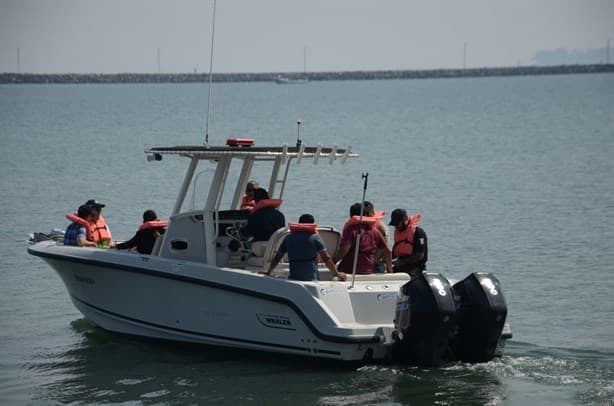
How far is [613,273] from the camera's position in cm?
1992

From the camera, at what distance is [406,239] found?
47.2ft

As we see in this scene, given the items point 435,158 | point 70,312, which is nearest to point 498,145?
point 435,158

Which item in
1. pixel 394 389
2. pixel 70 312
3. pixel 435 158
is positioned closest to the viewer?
pixel 394 389

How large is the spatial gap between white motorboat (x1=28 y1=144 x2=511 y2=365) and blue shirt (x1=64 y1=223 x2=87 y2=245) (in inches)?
6.1

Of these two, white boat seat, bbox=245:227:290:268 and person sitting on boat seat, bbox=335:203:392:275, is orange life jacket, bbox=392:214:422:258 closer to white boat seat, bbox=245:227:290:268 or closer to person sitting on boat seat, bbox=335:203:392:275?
person sitting on boat seat, bbox=335:203:392:275

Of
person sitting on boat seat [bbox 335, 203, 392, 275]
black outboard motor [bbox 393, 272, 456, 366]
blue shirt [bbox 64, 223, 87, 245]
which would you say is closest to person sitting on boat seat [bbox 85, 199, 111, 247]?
blue shirt [bbox 64, 223, 87, 245]

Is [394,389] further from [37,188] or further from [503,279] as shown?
[37,188]

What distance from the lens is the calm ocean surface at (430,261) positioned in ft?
43.2

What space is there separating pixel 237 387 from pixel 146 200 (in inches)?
648

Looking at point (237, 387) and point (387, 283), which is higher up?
point (387, 283)

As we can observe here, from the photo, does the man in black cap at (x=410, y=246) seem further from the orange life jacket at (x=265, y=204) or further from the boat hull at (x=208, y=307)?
the orange life jacket at (x=265, y=204)

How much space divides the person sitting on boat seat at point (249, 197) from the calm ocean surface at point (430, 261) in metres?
1.88

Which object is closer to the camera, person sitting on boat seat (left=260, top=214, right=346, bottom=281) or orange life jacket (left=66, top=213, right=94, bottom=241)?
person sitting on boat seat (left=260, top=214, right=346, bottom=281)

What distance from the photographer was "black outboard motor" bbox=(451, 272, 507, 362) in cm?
1280
